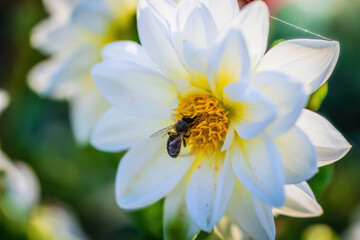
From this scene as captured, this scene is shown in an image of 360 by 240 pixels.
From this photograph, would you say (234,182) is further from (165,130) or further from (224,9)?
(224,9)

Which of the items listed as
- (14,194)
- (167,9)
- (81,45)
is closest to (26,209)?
(14,194)

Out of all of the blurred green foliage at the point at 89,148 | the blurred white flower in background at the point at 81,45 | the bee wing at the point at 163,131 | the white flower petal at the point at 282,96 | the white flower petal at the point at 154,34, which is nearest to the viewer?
the white flower petal at the point at 282,96

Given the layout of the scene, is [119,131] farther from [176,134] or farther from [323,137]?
[323,137]

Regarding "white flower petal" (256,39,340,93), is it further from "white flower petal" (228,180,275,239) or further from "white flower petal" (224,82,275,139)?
"white flower petal" (228,180,275,239)

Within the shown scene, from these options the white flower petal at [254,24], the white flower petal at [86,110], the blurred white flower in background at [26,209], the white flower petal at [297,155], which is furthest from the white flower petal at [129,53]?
the blurred white flower in background at [26,209]

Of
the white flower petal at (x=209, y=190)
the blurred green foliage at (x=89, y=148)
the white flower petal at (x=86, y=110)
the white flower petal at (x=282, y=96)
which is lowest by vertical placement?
the blurred green foliage at (x=89, y=148)

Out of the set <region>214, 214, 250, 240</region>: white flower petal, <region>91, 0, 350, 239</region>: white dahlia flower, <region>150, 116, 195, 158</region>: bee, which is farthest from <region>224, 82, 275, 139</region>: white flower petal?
<region>214, 214, 250, 240</region>: white flower petal

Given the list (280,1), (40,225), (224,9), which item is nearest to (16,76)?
(40,225)

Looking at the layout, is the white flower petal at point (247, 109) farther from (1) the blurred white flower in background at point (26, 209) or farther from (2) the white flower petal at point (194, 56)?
(1) the blurred white flower in background at point (26, 209)
